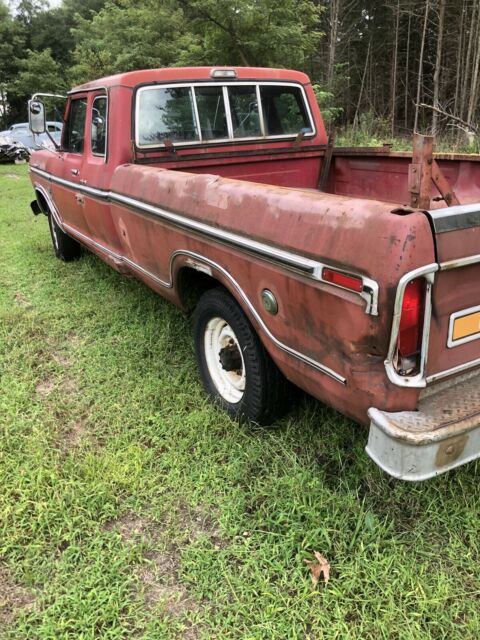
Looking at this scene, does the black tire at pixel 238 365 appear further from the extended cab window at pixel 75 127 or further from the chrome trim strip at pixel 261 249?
the extended cab window at pixel 75 127

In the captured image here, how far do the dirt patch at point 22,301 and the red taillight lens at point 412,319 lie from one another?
3960mm

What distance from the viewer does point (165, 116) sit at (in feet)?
12.7

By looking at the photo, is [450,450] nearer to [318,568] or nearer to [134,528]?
[318,568]

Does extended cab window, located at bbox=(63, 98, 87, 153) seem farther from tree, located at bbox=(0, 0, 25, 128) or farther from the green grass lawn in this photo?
tree, located at bbox=(0, 0, 25, 128)

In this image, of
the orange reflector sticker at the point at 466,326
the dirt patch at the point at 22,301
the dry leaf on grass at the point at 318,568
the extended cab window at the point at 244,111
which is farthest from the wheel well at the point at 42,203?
the orange reflector sticker at the point at 466,326

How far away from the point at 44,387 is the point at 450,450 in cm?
264

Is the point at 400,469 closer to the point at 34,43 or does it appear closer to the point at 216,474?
the point at 216,474

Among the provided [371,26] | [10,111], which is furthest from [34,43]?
[371,26]

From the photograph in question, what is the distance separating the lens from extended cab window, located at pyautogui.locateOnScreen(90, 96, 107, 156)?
13.1 ft

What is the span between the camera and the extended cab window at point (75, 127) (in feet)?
15.0

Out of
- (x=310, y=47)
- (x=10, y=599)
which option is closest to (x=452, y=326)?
(x=10, y=599)

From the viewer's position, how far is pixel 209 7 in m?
12.2

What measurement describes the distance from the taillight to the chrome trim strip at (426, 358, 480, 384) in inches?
4.5

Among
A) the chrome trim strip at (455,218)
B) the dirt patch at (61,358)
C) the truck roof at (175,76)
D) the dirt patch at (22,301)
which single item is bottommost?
the dirt patch at (61,358)
